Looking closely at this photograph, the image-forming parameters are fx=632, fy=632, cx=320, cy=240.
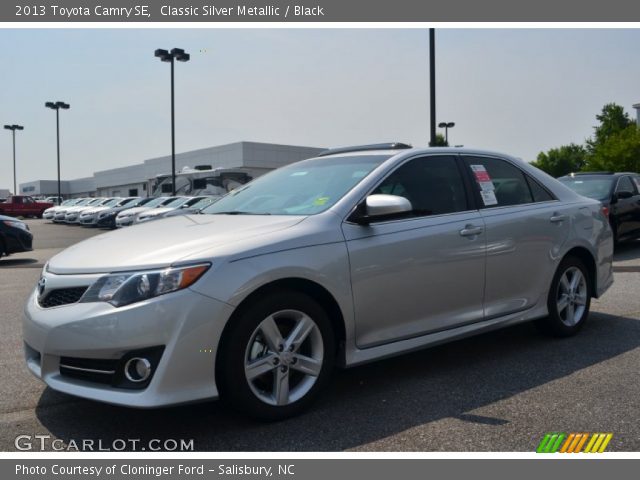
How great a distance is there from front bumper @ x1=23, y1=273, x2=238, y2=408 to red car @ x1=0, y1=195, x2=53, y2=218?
4636 centimetres

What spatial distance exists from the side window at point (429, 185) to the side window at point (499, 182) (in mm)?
220

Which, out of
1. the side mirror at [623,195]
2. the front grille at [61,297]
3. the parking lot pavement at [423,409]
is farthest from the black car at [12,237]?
the side mirror at [623,195]

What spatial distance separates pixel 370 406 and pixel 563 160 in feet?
324

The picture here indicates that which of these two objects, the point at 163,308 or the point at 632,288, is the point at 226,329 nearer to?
the point at 163,308

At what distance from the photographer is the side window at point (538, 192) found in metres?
5.30

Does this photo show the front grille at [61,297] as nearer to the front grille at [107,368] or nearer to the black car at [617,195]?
the front grille at [107,368]

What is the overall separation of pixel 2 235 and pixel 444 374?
11.2 m

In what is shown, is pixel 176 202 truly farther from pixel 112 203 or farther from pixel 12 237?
pixel 12 237

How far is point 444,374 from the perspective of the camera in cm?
443

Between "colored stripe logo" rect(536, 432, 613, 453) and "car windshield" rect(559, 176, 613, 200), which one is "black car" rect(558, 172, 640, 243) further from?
"colored stripe logo" rect(536, 432, 613, 453)

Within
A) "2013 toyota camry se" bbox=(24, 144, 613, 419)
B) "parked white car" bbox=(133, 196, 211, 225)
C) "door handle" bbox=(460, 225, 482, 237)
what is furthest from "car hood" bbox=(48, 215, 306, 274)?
"parked white car" bbox=(133, 196, 211, 225)

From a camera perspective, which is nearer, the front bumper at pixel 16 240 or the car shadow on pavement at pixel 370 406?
the car shadow on pavement at pixel 370 406

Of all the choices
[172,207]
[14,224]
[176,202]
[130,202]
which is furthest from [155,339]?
[130,202]

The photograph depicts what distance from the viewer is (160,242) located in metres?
3.57
